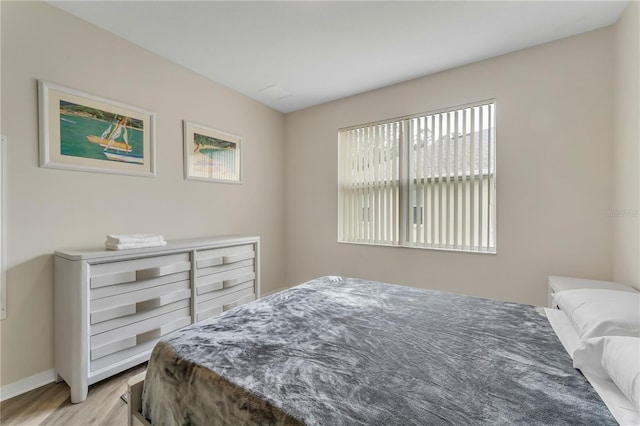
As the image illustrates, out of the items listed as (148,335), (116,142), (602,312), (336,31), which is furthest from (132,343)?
(336,31)

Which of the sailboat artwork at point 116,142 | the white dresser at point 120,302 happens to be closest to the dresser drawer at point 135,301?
the white dresser at point 120,302

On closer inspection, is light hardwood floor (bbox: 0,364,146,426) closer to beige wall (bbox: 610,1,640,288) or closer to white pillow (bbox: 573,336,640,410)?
white pillow (bbox: 573,336,640,410)

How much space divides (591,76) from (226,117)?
358 centimetres

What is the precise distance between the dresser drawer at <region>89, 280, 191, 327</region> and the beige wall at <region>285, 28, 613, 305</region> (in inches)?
88.5

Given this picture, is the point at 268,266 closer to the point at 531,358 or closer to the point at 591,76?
the point at 531,358

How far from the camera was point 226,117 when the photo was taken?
3195 millimetres

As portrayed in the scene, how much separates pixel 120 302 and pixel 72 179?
3.40 feet

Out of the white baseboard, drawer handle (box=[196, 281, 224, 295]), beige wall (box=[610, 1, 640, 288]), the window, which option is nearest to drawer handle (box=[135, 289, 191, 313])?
drawer handle (box=[196, 281, 224, 295])

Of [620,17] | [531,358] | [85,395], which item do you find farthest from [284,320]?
[620,17]

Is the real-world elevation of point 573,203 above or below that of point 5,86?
below

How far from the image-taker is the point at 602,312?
1075 mm

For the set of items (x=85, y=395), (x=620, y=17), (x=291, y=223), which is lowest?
(x=85, y=395)

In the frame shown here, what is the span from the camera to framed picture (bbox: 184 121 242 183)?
2.80 metres

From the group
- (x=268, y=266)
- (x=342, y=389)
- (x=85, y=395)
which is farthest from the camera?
(x=268, y=266)
